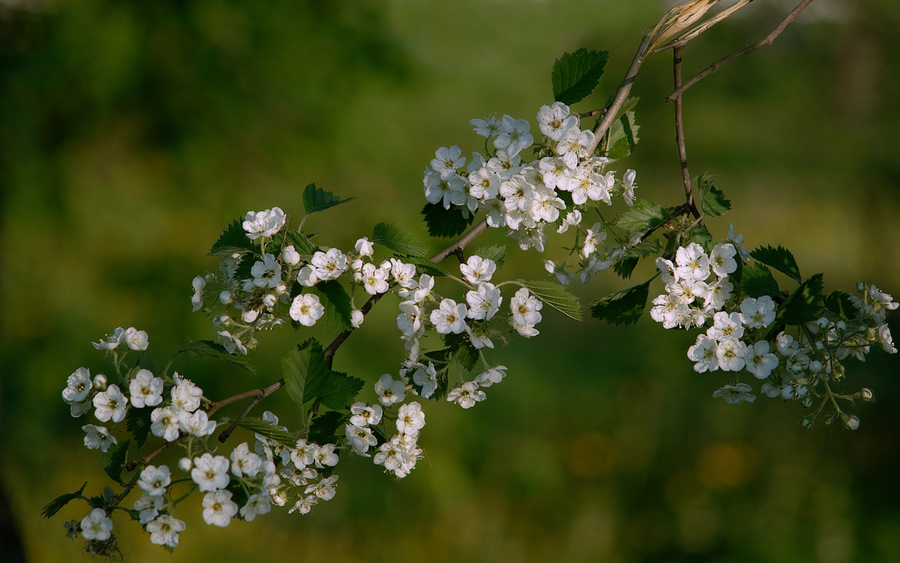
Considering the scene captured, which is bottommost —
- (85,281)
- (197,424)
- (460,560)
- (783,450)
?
(85,281)

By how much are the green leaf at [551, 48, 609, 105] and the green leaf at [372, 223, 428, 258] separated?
32cm

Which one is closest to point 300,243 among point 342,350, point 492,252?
point 492,252

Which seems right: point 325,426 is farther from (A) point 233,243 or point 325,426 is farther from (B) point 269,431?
(A) point 233,243

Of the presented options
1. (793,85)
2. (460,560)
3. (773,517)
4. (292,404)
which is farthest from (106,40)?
(793,85)

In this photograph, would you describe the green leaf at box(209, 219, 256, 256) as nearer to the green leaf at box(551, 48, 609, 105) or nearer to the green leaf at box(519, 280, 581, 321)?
the green leaf at box(519, 280, 581, 321)

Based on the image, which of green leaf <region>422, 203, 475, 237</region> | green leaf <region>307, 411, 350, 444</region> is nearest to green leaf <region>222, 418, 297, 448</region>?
green leaf <region>307, 411, 350, 444</region>

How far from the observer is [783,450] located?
10.7 feet

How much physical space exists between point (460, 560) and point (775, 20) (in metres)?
5.62

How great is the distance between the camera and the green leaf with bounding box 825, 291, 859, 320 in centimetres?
101

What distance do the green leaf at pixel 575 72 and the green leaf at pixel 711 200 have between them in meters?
0.23

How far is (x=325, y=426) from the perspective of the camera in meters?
1.00

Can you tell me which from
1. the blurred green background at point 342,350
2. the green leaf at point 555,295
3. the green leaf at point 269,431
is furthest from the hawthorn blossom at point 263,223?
the blurred green background at point 342,350

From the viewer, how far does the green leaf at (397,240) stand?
97 cm

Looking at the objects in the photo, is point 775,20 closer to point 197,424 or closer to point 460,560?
point 460,560
